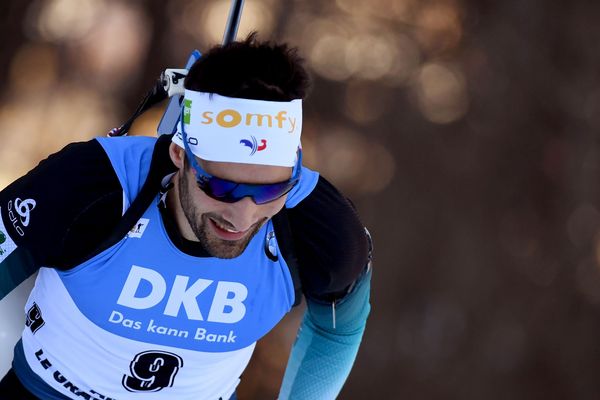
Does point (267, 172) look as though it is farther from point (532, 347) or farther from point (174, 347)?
point (532, 347)

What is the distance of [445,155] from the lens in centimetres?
307

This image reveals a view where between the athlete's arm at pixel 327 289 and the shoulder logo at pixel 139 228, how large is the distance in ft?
0.79

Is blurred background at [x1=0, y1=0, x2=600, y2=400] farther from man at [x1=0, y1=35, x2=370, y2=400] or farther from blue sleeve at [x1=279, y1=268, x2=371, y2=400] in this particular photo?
man at [x1=0, y1=35, x2=370, y2=400]

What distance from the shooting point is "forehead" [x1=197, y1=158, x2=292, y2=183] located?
1.24m

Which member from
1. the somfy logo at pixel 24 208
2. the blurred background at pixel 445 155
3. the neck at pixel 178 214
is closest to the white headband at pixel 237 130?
the neck at pixel 178 214

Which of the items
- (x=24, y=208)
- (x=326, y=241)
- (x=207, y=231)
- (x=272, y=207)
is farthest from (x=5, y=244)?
(x=326, y=241)

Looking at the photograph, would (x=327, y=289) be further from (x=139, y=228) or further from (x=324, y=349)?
(x=139, y=228)

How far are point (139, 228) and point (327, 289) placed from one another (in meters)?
0.36

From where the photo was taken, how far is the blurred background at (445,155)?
9.67ft

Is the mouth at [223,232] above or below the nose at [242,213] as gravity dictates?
below

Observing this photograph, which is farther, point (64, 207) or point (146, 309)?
point (146, 309)

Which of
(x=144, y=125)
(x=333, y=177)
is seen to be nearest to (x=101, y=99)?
(x=144, y=125)

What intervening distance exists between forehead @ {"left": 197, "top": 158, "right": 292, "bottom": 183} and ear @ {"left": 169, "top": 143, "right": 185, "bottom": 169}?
60 mm

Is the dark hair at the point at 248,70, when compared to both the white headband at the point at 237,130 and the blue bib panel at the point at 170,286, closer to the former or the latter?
the white headband at the point at 237,130
